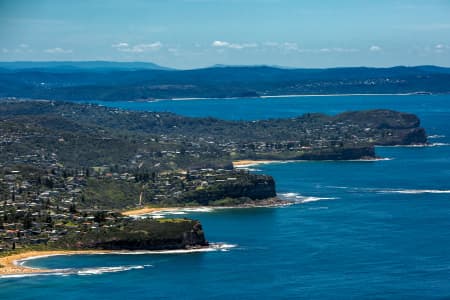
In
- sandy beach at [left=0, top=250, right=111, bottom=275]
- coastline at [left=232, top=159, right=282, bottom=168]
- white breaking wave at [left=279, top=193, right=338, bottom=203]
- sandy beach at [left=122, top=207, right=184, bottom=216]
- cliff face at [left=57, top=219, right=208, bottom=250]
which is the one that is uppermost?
cliff face at [left=57, top=219, right=208, bottom=250]

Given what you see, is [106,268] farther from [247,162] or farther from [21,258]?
[247,162]

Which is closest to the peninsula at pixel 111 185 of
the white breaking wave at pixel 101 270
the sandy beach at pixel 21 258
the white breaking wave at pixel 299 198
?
the sandy beach at pixel 21 258

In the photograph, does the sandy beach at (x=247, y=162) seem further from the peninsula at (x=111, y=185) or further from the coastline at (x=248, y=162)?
the peninsula at (x=111, y=185)

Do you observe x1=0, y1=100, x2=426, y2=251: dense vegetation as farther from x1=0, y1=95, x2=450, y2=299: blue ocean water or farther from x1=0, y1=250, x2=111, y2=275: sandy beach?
x1=0, y1=95, x2=450, y2=299: blue ocean water

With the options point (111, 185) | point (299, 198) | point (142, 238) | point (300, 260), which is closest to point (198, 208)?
point (111, 185)

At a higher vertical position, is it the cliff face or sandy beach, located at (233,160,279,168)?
the cliff face

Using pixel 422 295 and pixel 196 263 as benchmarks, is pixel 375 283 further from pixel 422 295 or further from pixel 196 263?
pixel 196 263

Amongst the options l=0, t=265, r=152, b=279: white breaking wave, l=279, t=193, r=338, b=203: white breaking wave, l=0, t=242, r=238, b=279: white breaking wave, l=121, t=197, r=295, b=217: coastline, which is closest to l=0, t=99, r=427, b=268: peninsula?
l=121, t=197, r=295, b=217: coastline

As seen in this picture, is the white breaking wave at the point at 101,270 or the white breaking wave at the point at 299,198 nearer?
the white breaking wave at the point at 101,270
